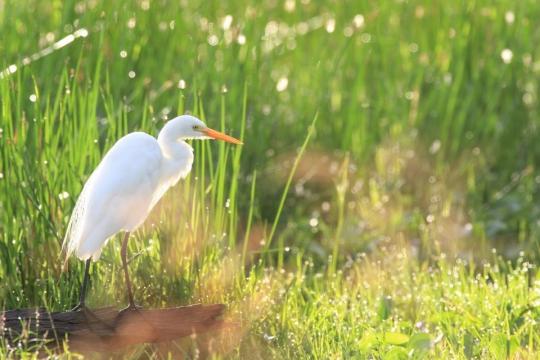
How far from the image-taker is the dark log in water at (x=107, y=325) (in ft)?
9.00

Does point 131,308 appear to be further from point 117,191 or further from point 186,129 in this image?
point 186,129

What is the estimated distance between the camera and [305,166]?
4680 millimetres

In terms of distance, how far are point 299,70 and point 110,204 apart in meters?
2.45

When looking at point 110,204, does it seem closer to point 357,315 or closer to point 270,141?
point 357,315

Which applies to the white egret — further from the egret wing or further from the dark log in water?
the dark log in water

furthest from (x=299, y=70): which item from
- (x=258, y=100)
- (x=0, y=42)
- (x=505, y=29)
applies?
(x=0, y=42)

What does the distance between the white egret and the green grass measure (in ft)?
0.58

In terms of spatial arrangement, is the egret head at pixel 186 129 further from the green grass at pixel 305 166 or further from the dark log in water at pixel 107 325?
the dark log in water at pixel 107 325

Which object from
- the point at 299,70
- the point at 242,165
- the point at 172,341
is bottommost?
the point at 172,341

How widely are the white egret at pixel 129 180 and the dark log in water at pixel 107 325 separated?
0.61 feet

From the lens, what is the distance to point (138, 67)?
4.33 m

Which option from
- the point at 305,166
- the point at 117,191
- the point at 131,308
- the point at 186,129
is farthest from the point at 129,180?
the point at 305,166

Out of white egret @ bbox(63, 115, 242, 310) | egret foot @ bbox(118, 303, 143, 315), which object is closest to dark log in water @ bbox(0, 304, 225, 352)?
egret foot @ bbox(118, 303, 143, 315)

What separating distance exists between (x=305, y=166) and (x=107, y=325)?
203cm
